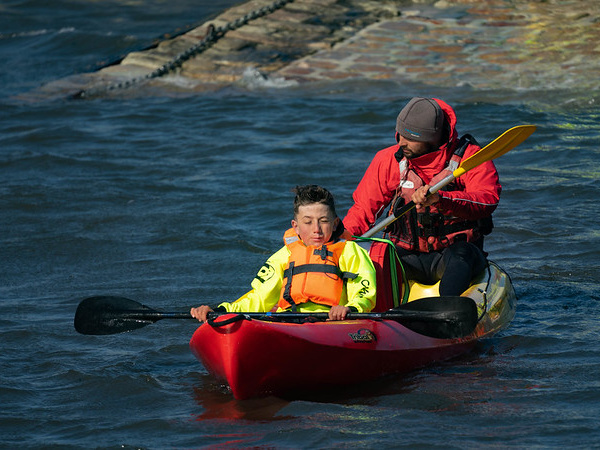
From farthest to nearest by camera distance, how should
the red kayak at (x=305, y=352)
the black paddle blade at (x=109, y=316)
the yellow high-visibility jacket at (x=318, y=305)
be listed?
the black paddle blade at (x=109, y=316), the yellow high-visibility jacket at (x=318, y=305), the red kayak at (x=305, y=352)

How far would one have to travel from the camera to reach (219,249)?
7.63 m

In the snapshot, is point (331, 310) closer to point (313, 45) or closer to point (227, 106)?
point (227, 106)

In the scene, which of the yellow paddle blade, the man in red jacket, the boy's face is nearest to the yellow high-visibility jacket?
the boy's face

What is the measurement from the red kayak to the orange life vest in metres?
0.20

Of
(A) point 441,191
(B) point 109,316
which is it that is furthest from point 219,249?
(A) point 441,191

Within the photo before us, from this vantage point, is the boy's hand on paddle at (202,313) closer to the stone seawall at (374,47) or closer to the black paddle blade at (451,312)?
the black paddle blade at (451,312)

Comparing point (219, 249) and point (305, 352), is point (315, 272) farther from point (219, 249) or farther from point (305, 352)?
point (219, 249)

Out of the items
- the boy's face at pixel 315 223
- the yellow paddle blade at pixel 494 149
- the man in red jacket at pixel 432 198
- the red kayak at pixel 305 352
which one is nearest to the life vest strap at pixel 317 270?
the boy's face at pixel 315 223

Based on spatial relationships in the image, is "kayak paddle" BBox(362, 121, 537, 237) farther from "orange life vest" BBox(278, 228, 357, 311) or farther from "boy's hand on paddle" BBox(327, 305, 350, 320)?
"boy's hand on paddle" BBox(327, 305, 350, 320)

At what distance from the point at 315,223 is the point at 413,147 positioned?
36.4 inches

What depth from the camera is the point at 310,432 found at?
4.13m

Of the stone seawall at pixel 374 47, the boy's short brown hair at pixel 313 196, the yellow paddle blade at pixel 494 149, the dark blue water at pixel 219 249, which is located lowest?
the dark blue water at pixel 219 249

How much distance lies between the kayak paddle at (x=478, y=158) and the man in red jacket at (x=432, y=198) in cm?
6

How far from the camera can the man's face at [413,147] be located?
17.3 feet
